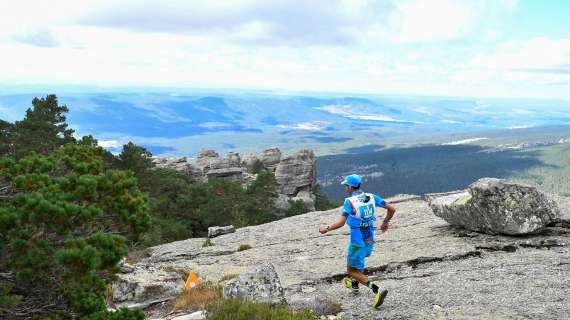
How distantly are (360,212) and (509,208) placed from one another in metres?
10.9

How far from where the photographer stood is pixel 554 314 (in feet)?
39.1

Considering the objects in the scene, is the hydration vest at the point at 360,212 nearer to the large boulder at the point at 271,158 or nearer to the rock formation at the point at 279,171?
the rock formation at the point at 279,171

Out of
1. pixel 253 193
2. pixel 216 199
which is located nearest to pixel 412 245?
pixel 216 199

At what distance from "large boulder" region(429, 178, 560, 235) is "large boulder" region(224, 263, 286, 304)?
1199 cm

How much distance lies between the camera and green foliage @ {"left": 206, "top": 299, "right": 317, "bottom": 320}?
11406 millimetres

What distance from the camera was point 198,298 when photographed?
48.0ft

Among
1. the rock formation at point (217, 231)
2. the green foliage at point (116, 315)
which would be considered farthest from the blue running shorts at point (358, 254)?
the rock formation at point (217, 231)

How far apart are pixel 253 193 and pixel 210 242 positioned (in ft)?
132

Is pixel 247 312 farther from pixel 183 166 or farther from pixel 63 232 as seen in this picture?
pixel 183 166

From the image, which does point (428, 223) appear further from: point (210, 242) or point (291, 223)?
point (210, 242)

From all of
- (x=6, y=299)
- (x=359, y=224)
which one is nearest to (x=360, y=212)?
(x=359, y=224)

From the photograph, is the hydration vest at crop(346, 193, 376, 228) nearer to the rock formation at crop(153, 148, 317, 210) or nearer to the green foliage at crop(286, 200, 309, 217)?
the green foliage at crop(286, 200, 309, 217)

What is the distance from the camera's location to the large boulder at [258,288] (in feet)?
43.6

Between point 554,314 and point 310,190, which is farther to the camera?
point 310,190
